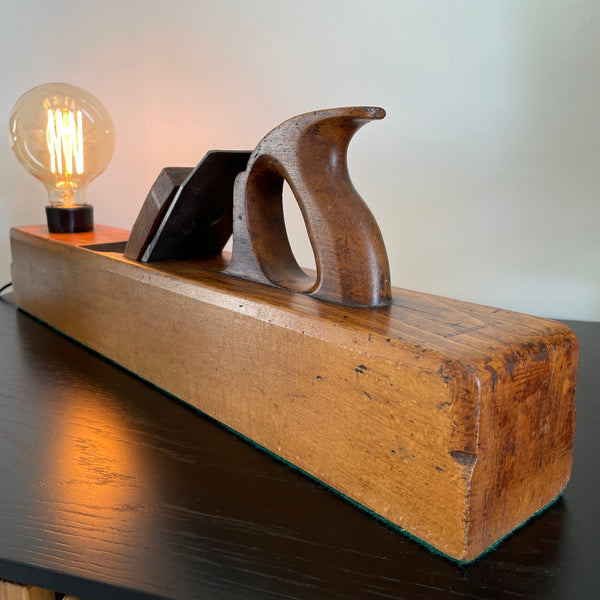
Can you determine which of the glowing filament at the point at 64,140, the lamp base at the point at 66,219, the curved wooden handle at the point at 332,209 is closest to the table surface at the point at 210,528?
the curved wooden handle at the point at 332,209

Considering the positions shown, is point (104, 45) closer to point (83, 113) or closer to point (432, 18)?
point (83, 113)

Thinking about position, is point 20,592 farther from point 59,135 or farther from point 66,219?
point 59,135

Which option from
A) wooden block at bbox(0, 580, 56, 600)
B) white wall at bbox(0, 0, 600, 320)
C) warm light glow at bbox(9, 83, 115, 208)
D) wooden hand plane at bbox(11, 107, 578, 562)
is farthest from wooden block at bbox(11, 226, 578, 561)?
white wall at bbox(0, 0, 600, 320)

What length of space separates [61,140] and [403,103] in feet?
2.80

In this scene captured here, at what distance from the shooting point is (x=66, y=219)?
49.8 inches

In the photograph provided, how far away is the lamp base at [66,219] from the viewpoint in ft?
4.11

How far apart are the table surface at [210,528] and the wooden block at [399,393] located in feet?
0.09

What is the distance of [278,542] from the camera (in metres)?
0.55

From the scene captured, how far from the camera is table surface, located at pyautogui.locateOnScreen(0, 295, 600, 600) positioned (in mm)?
499

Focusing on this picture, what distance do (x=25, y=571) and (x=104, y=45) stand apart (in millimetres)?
1609

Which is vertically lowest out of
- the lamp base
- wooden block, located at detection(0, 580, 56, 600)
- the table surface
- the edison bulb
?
wooden block, located at detection(0, 580, 56, 600)

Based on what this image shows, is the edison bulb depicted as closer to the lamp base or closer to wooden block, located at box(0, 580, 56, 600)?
the lamp base

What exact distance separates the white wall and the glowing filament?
504 millimetres

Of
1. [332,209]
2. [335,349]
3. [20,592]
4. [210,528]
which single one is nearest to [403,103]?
[332,209]
